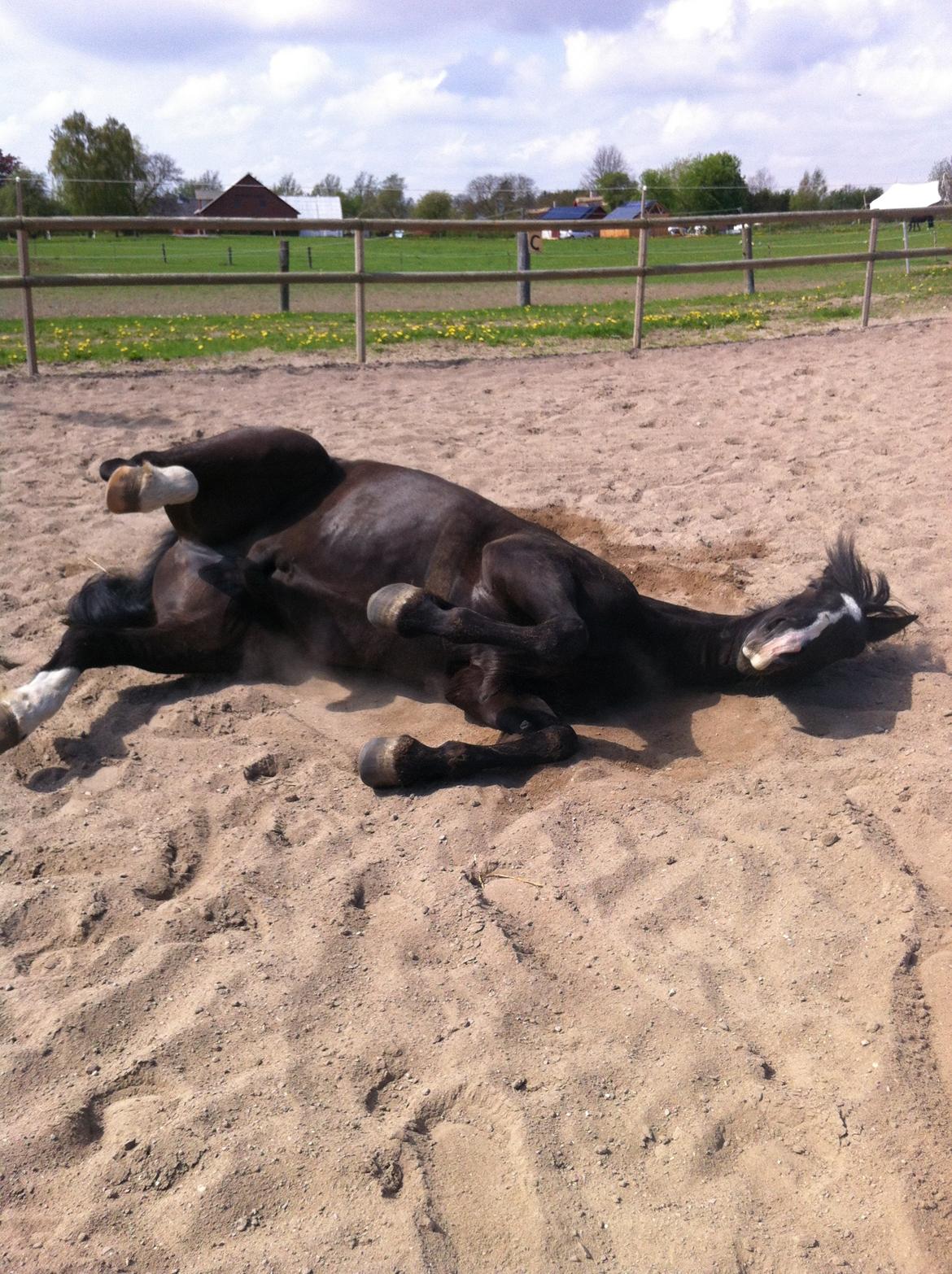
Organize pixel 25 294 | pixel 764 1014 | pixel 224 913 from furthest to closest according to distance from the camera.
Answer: pixel 25 294 → pixel 224 913 → pixel 764 1014

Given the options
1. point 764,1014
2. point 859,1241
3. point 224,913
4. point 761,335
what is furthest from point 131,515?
point 761,335

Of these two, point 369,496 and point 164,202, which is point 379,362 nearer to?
point 369,496

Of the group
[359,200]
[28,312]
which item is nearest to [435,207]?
[359,200]

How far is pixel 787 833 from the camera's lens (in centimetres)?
303

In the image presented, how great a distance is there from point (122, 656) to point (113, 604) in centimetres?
39

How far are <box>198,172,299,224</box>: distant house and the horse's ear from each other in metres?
51.2

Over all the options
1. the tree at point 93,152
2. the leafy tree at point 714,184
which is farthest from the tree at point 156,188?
the leafy tree at point 714,184

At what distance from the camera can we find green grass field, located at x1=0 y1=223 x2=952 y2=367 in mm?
12508

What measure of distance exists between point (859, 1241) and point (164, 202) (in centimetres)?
5647

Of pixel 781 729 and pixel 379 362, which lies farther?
pixel 379 362

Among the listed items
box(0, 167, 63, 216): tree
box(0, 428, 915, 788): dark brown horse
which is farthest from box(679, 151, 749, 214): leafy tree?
box(0, 428, 915, 788): dark brown horse

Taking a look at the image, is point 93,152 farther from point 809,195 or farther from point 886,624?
point 886,624

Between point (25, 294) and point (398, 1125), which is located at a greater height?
point (25, 294)

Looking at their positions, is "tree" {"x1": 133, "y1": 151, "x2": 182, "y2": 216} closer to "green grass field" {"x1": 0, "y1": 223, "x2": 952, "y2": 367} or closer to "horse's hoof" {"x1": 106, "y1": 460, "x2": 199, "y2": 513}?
"green grass field" {"x1": 0, "y1": 223, "x2": 952, "y2": 367}
